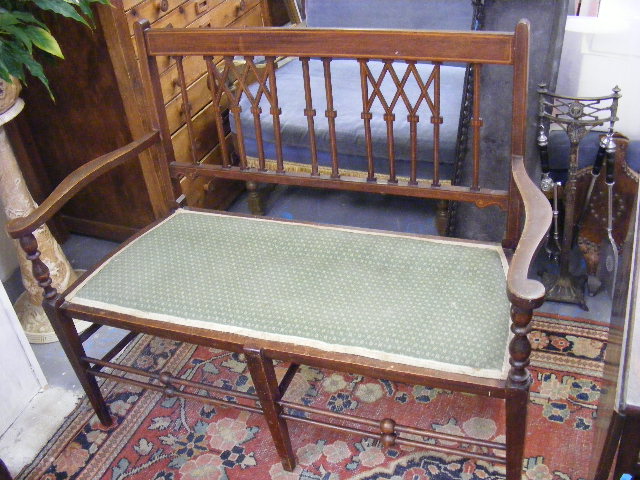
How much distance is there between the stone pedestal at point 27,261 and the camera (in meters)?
2.01

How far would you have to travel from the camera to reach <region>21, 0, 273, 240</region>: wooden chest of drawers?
6.84 feet

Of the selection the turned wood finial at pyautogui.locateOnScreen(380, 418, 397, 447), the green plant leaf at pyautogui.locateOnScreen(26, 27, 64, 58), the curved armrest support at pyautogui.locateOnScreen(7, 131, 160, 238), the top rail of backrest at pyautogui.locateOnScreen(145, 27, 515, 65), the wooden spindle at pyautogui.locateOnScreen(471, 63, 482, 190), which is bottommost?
the turned wood finial at pyautogui.locateOnScreen(380, 418, 397, 447)

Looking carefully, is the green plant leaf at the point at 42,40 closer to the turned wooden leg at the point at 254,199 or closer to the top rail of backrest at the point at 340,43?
the top rail of backrest at the point at 340,43

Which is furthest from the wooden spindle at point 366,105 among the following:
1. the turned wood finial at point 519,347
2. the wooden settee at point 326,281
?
the turned wood finial at point 519,347

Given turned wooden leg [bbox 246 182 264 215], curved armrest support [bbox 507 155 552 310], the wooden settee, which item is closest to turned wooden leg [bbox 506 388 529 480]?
the wooden settee

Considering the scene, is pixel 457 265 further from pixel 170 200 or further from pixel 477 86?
pixel 170 200

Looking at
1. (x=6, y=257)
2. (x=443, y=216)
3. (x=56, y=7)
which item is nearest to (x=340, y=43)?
(x=56, y=7)

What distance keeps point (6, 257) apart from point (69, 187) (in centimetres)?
110

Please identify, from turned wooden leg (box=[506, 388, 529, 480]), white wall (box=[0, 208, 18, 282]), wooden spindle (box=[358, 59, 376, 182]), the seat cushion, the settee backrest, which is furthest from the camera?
the settee backrest

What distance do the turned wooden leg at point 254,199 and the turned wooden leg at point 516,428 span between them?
5.12ft

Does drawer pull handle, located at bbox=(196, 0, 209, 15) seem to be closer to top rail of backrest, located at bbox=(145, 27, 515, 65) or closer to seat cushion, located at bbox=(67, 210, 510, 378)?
top rail of backrest, located at bbox=(145, 27, 515, 65)

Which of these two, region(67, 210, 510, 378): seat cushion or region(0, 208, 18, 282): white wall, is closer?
region(67, 210, 510, 378): seat cushion

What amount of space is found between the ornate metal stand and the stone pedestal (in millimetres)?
1588

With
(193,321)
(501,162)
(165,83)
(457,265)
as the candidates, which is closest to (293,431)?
(193,321)
